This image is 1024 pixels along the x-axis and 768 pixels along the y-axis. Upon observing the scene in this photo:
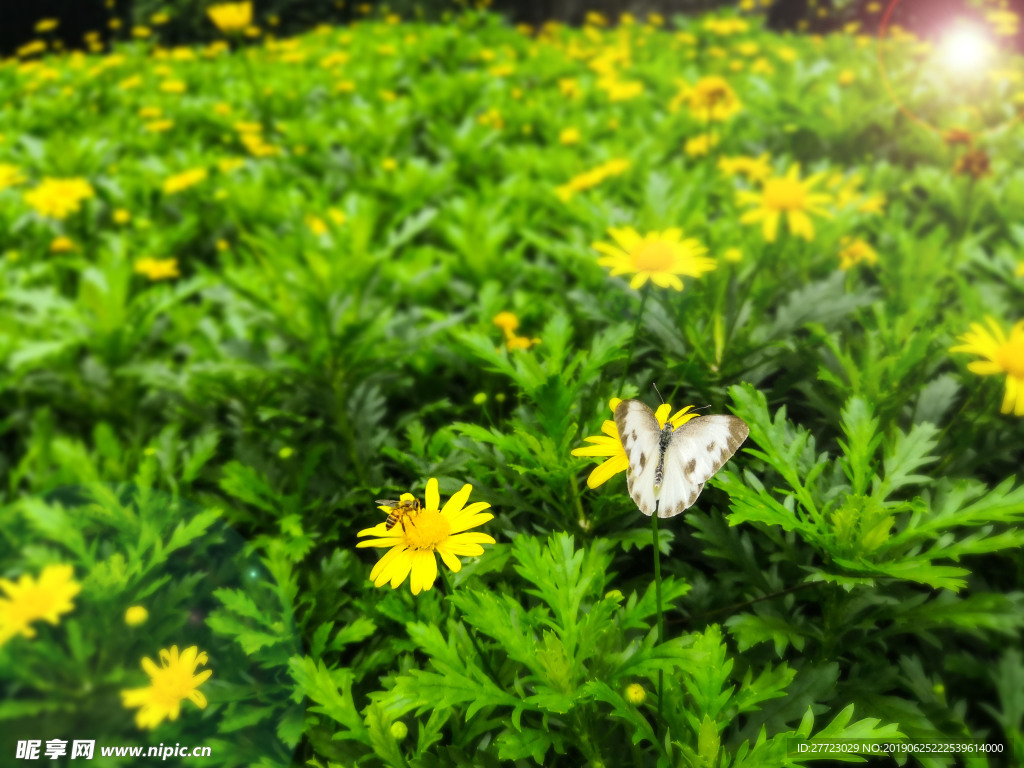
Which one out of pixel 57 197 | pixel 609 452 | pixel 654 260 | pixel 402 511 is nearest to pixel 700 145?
pixel 654 260

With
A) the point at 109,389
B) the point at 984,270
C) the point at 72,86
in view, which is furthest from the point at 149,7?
the point at 984,270

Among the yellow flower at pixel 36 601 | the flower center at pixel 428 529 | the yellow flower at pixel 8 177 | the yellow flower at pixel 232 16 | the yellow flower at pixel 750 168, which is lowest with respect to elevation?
the yellow flower at pixel 36 601

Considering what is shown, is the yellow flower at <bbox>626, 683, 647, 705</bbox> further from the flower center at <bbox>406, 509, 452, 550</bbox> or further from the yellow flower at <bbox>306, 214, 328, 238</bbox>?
the yellow flower at <bbox>306, 214, 328, 238</bbox>

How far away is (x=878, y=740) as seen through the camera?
2.71ft

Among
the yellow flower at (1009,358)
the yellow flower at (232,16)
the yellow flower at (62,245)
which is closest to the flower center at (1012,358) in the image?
the yellow flower at (1009,358)

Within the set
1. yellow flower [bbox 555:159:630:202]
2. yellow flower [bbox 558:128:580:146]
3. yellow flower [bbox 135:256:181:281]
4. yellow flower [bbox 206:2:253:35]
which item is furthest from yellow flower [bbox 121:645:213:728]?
yellow flower [bbox 558:128:580:146]

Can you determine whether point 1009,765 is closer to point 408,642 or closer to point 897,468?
point 897,468

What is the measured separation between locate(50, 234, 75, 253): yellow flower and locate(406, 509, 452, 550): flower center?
2438mm

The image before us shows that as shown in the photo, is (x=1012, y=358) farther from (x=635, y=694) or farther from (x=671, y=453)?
(x=635, y=694)

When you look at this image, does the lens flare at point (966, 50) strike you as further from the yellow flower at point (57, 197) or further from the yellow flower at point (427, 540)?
the yellow flower at point (57, 197)

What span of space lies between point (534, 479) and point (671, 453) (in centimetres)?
41

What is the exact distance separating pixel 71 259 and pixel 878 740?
2915 mm

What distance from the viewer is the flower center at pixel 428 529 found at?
33.6 inches

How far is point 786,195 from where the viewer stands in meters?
1.54
